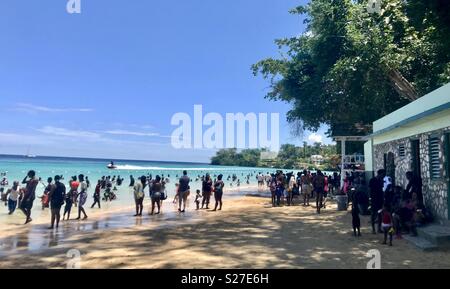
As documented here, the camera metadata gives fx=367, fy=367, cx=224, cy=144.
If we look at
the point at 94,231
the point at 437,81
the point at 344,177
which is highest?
the point at 437,81

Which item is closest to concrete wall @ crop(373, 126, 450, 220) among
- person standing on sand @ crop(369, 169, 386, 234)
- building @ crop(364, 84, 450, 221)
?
building @ crop(364, 84, 450, 221)

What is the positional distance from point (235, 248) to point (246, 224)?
3757mm

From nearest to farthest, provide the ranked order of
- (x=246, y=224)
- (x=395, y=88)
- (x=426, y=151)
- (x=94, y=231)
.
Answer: (x=426, y=151)
(x=94, y=231)
(x=246, y=224)
(x=395, y=88)

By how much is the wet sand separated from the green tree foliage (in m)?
9.52

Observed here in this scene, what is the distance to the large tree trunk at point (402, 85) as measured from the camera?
20062 millimetres

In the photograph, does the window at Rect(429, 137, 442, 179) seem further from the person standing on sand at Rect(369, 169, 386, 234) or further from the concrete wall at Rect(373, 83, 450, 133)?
the person standing on sand at Rect(369, 169, 386, 234)

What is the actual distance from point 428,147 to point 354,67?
10096 millimetres

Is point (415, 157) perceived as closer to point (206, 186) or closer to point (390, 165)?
point (390, 165)

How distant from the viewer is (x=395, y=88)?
818 inches

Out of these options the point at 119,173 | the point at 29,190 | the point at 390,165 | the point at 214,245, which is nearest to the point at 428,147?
the point at 390,165

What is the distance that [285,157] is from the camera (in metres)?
114
